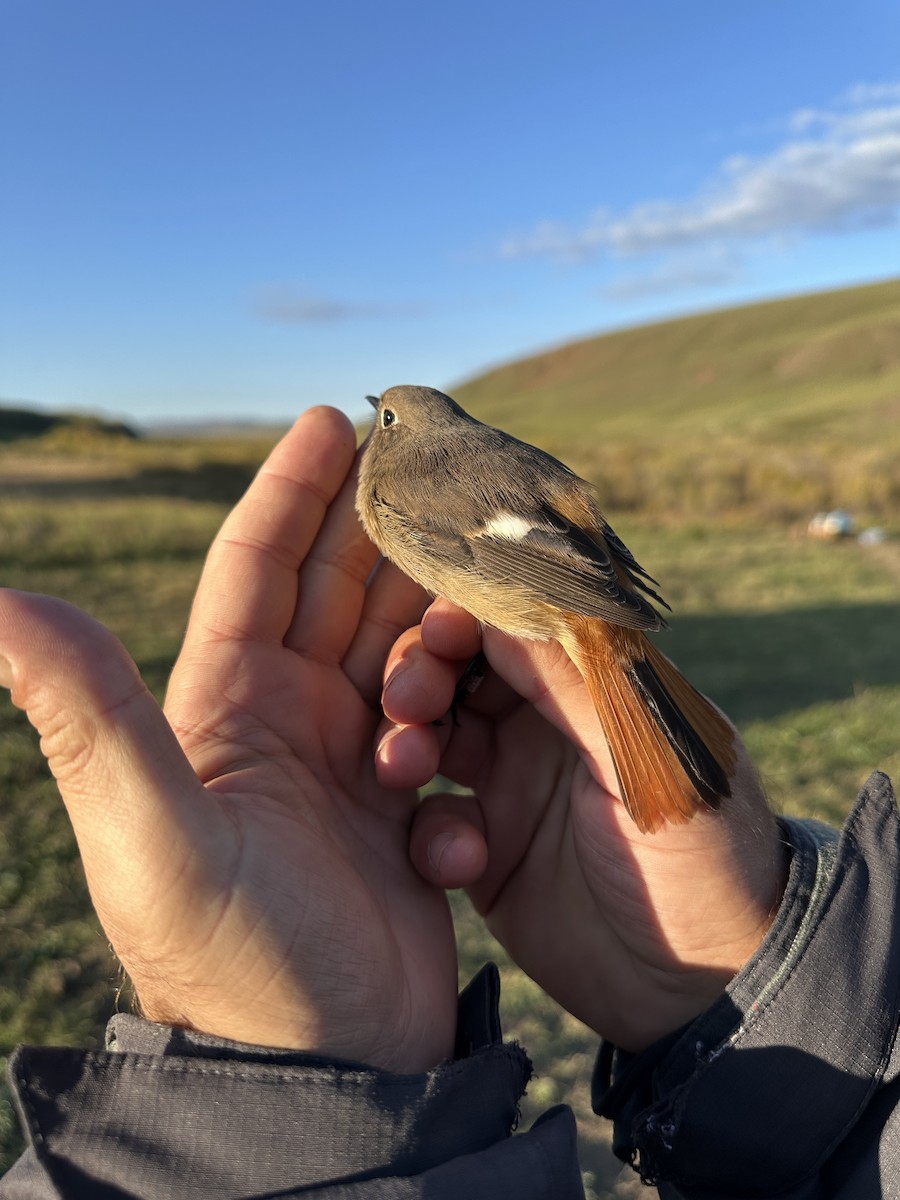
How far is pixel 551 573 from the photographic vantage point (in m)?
2.75

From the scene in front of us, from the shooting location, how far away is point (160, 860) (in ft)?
5.43

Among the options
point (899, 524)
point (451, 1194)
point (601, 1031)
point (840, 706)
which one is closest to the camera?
point (451, 1194)

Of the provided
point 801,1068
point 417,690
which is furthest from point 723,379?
point 801,1068

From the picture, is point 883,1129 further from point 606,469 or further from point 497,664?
point 606,469

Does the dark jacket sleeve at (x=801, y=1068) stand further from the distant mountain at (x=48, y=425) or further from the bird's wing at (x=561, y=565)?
the distant mountain at (x=48, y=425)

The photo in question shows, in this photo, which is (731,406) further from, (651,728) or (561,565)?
(651,728)

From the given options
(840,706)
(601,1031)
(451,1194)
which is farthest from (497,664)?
(840,706)

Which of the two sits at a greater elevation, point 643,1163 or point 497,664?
point 497,664

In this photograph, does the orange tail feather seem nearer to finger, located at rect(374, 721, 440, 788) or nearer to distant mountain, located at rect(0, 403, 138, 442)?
finger, located at rect(374, 721, 440, 788)

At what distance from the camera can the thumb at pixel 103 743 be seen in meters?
1.59

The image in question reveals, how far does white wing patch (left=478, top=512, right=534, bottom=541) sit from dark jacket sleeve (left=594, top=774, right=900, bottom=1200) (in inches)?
55.8

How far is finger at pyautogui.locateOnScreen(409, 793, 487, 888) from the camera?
2.35 metres

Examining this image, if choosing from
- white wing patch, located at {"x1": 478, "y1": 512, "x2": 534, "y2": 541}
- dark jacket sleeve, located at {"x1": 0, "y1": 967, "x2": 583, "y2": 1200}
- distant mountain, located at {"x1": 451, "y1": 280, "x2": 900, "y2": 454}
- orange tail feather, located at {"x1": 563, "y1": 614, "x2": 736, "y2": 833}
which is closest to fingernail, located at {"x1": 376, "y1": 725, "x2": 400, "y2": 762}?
orange tail feather, located at {"x1": 563, "y1": 614, "x2": 736, "y2": 833}

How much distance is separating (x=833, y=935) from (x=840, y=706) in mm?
6925
